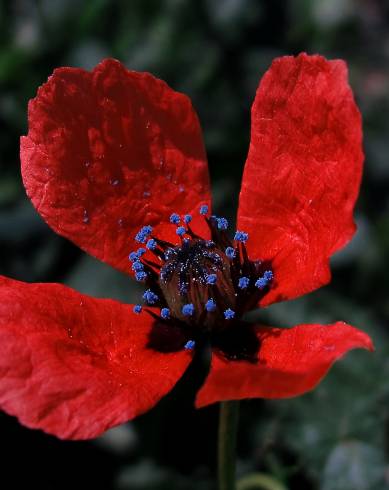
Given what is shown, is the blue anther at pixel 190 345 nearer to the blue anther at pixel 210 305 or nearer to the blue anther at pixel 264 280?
the blue anther at pixel 210 305

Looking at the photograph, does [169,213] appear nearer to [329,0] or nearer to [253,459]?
[253,459]

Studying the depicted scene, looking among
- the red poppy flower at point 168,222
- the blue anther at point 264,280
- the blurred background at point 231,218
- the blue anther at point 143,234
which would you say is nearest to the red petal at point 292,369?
the red poppy flower at point 168,222

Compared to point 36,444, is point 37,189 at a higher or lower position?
higher

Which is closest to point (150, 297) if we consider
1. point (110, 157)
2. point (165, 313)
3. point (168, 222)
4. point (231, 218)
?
point (165, 313)

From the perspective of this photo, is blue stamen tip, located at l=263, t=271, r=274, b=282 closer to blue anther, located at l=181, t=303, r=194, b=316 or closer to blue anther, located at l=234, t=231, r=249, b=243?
blue anther, located at l=234, t=231, r=249, b=243

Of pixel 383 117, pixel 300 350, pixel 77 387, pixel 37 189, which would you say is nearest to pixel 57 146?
pixel 37 189

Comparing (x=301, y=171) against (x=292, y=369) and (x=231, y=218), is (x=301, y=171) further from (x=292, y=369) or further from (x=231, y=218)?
(x=231, y=218)
